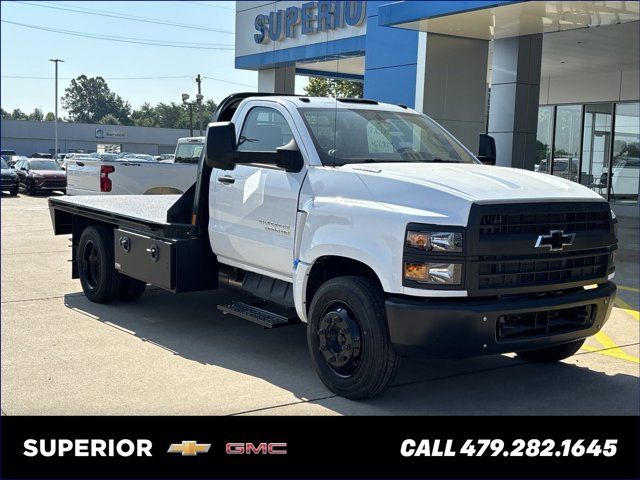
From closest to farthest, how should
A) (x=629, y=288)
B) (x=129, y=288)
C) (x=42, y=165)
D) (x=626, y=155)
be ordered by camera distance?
(x=129, y=288) → (x=629, y=288) → (x=626, y=155) → (x=42, y=165)

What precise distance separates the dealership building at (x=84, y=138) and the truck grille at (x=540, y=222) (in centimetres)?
7141

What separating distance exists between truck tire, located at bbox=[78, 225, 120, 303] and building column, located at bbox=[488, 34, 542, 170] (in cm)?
781

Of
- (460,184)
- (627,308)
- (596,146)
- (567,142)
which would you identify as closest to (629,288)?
(627,308)

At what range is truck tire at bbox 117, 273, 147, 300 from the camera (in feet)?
26.9

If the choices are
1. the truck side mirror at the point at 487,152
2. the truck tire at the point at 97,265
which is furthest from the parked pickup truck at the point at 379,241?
the truck tire at the point at 97,265

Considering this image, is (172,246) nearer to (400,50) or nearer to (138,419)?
(138,419)

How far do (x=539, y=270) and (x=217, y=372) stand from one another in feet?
8.52

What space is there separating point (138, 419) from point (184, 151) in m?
10.6

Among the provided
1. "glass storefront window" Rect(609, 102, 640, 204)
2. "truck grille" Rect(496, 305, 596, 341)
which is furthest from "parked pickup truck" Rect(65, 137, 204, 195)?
"glass storefront window" Rect(609, 102, 640, 204)

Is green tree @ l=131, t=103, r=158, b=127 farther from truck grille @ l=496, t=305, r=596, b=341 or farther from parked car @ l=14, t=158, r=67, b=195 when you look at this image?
truck grille @ l=496, t=305, r=596, b=341

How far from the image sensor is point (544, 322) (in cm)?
509

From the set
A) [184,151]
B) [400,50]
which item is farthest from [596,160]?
[184,151]

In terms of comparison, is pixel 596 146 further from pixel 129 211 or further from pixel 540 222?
pixel 540 222

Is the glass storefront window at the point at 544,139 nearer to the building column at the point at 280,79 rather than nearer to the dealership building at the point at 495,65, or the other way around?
the dealership building at the point at 495,65
